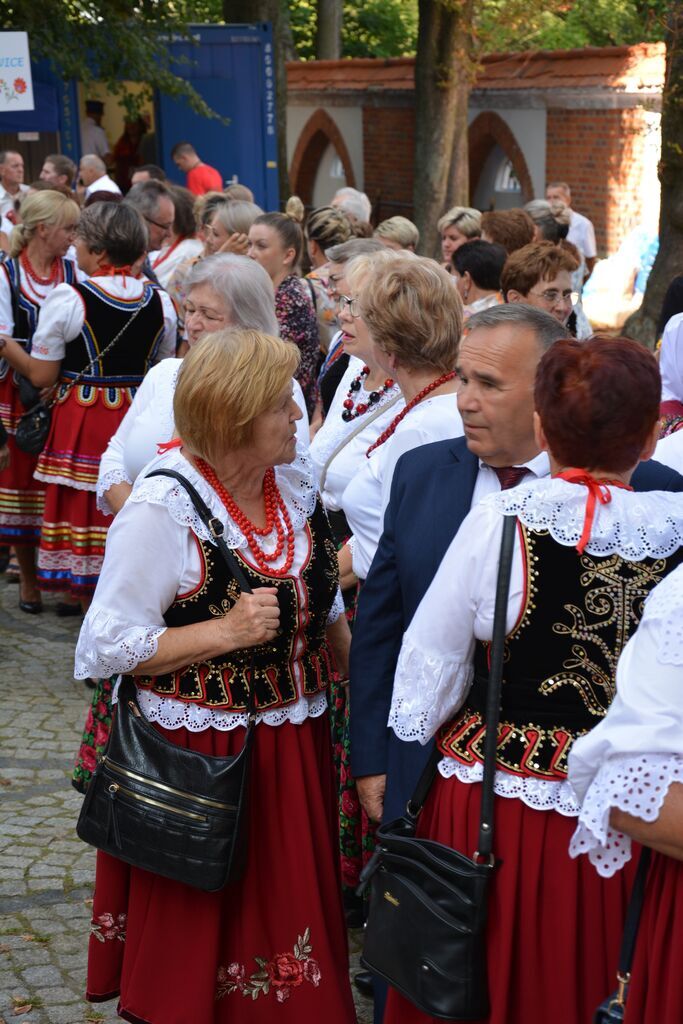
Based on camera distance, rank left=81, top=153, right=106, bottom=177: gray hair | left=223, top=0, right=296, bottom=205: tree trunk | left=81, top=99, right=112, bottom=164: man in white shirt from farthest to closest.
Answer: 1. left=223, top=0, right=296, bottom=205: tree trunk
2. left=81, top=99, right=112, bottom=164: man in white shirt
3. left=81, top=153, right=106, bottom=177: gray hair

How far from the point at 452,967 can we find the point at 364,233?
6305 millimetres

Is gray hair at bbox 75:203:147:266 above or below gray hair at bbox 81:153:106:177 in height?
above

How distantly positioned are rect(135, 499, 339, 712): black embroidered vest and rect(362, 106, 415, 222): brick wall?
68.0 ft

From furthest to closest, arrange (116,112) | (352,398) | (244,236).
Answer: (116,112) → (244,236) → (352,398)

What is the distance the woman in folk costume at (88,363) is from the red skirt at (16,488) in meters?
0.56

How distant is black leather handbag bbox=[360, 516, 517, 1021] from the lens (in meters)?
2.34

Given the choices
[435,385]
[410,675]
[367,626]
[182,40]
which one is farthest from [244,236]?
[182,40]

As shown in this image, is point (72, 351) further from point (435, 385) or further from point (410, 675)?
point (410, 675)

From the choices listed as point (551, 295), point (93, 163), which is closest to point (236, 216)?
point (551, 295)

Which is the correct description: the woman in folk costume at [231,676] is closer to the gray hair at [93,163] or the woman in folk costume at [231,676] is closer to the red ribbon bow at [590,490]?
the red ribbon bow at [590,490]

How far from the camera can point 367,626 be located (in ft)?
9.53

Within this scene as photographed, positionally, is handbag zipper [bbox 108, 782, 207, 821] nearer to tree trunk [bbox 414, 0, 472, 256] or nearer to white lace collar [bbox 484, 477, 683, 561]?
white lace collar [bbox 484, 477, 683, 561]

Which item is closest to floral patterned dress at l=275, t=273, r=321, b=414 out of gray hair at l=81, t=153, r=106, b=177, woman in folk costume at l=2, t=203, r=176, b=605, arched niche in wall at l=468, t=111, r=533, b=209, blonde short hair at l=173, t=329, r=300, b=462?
woman in folk costume at l=2, t=203, r=176, b=605

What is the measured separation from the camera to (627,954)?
2.09m
